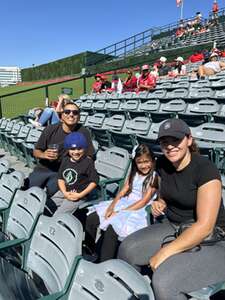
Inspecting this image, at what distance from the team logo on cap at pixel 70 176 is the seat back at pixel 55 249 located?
42.7 inches

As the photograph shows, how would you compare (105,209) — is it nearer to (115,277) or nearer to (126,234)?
(126,234)

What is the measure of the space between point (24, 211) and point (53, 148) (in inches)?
51.7

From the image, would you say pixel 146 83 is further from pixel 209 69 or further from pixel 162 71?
pixel 162 71

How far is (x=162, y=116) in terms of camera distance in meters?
6.77

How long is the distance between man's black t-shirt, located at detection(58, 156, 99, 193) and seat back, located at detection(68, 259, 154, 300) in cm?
178

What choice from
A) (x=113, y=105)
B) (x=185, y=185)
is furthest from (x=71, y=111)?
(x=113, y=105)

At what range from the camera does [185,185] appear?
94.9 inches

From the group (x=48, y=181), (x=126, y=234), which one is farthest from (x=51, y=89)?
(x=126, y=234)

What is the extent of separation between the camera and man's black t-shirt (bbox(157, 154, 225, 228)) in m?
2.32

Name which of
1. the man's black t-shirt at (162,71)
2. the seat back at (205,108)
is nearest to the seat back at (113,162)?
the seat back at (205,108)

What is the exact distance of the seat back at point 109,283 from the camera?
5.00ft

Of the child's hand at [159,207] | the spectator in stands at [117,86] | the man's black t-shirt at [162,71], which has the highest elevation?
the man's black t-shirt at [162,71]

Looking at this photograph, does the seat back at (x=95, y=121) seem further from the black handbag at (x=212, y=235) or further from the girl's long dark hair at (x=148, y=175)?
the black handbag at (x=212, y=235)

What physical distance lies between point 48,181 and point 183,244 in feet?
7.46
